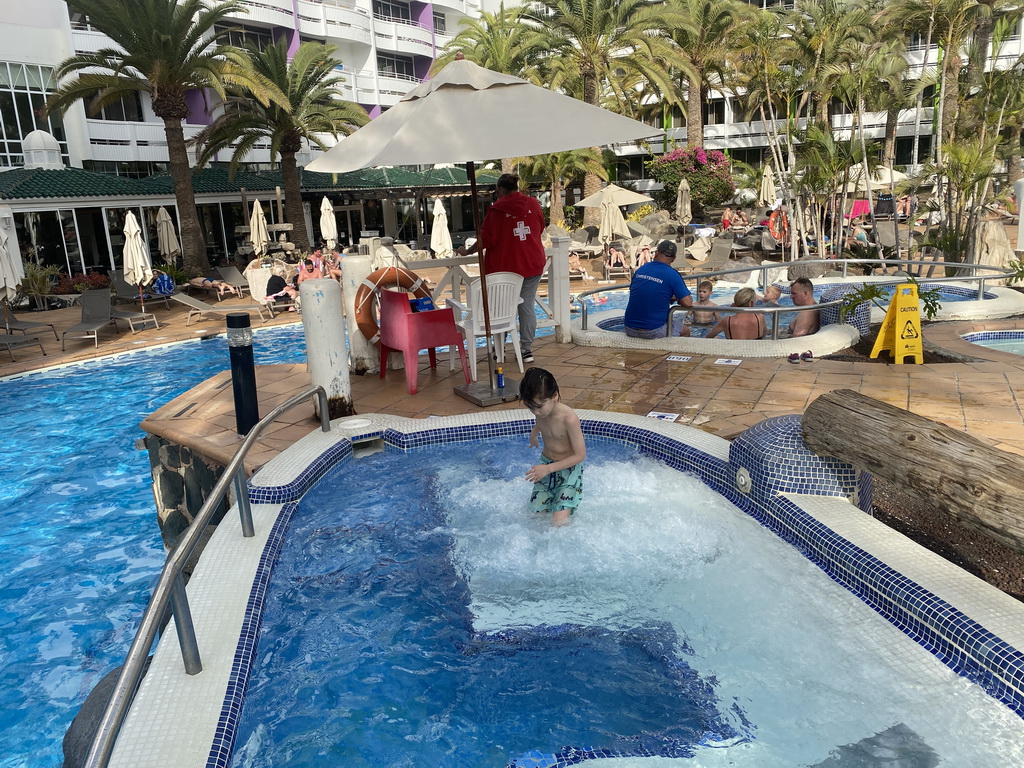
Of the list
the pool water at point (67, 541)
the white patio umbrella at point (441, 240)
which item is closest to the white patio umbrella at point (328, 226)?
the white patio umbrella at point (441, 240)

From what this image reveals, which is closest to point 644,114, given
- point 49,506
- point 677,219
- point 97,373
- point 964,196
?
point 677,219

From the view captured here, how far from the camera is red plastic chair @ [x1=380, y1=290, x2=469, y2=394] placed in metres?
6.76

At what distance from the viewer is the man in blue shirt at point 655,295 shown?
775cm

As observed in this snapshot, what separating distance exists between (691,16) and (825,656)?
2940 cm

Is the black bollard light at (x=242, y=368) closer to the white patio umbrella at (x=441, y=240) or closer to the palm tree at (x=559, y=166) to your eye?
the white patio umbrella at (x=441, y=240)

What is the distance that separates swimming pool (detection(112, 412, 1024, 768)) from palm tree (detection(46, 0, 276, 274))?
1761 centimetres

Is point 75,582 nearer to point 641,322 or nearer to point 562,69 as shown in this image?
point 641,322

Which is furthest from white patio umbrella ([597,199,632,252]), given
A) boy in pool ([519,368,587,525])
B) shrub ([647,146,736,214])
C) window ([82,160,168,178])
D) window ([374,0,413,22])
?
window ([374,0,413,22])

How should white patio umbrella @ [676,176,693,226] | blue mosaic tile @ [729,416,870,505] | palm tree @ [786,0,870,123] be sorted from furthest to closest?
white patio umbrella @ [676,176,693,226] → palm tree @ [786,0,870,123] → blue mosaic tile @ [729,416,870,505]

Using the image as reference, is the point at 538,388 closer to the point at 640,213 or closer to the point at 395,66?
the point at 640,213

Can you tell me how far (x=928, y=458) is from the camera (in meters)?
3.70

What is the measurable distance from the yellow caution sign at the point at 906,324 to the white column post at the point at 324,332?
16.9 feet

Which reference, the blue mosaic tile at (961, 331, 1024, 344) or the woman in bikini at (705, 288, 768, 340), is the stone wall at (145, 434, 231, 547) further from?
the blue mosaic tile at (961, 331, 1024, 344)

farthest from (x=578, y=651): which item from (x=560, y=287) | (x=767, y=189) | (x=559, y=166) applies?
(x=559, y=166)
